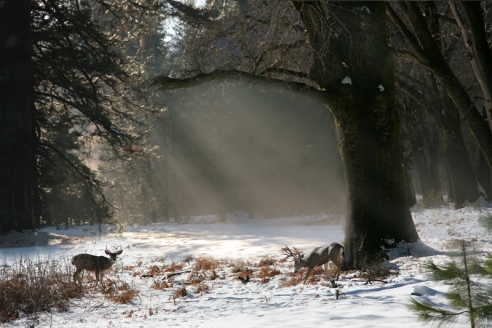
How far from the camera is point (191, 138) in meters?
37.8

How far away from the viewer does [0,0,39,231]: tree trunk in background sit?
16.9 metres

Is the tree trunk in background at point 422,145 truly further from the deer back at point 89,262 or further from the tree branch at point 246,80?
the deer back at point 89,262

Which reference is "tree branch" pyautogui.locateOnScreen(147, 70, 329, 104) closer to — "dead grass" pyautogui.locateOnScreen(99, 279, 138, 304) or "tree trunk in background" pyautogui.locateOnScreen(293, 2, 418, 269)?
"tree trunk in background" pyautogui.locateOnScreen(293, 2, 418, 269)

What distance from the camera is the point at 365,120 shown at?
844 centimetres

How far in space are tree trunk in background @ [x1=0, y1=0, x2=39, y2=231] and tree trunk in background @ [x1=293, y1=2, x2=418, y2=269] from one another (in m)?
12.6

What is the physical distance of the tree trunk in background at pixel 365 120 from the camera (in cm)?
839

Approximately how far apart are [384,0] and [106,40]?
1320 cm

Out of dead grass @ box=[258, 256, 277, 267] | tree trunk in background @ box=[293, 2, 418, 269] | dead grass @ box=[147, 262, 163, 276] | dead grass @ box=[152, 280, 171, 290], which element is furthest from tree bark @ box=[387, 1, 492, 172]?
dead grass @ box=[147, 262, 163, 276]

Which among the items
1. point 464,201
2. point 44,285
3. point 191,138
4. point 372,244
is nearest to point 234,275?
point 372,244

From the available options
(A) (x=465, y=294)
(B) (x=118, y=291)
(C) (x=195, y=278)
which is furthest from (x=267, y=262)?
(A) (x=465, y=294)

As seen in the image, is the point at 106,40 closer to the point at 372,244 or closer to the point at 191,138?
the point at 372,244

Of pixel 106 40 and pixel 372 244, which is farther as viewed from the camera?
pixel 106 40

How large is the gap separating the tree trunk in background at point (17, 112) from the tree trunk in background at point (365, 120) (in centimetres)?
1257

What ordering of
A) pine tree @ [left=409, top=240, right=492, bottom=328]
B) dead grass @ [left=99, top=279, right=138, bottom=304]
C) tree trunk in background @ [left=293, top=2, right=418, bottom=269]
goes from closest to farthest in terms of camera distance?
pine tree @ [left=409, top=240, right=492, bottom=328], dead grass @ [left=99, top=279, right=138, bottom=304], tree trunk in background @ [left=293, top=2, right=418, bottom=269]
